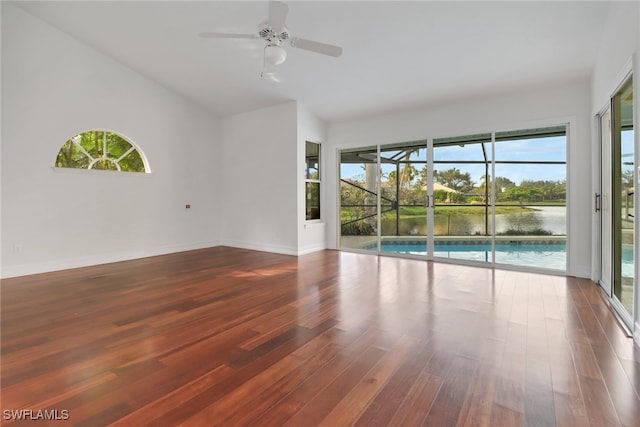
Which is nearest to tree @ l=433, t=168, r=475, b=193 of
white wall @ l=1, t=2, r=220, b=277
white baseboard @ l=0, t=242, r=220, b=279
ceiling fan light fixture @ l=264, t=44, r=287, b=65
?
ceiling fan light fixture @ l=264, t=44, r=287, b=65

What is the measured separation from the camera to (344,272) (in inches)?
180

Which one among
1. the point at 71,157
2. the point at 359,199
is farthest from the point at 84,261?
the point at 359,199

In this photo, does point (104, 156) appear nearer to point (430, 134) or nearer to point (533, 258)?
point (430, 134)

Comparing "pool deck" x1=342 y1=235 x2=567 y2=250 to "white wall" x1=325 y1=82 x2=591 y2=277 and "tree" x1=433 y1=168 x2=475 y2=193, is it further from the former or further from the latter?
"tree" x1=433 y1=168 x2=475 y2=193

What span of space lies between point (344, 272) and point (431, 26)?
3.31m

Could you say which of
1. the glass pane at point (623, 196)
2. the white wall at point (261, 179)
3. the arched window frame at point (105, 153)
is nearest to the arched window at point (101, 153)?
the arched window frame at point (105, 153)

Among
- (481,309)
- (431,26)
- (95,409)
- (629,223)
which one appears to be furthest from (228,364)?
(431,26)

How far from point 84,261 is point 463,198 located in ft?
20.9

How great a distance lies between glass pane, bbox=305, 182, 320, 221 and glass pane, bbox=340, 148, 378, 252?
512 millimetres

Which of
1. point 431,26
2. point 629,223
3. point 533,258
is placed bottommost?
point 533,258

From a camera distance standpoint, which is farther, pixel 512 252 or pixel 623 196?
pixel 512 252

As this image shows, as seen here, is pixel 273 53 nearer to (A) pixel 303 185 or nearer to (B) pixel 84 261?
(A) pixel 303 185

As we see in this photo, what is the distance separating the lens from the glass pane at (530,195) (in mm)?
4770

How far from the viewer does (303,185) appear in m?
6.14
